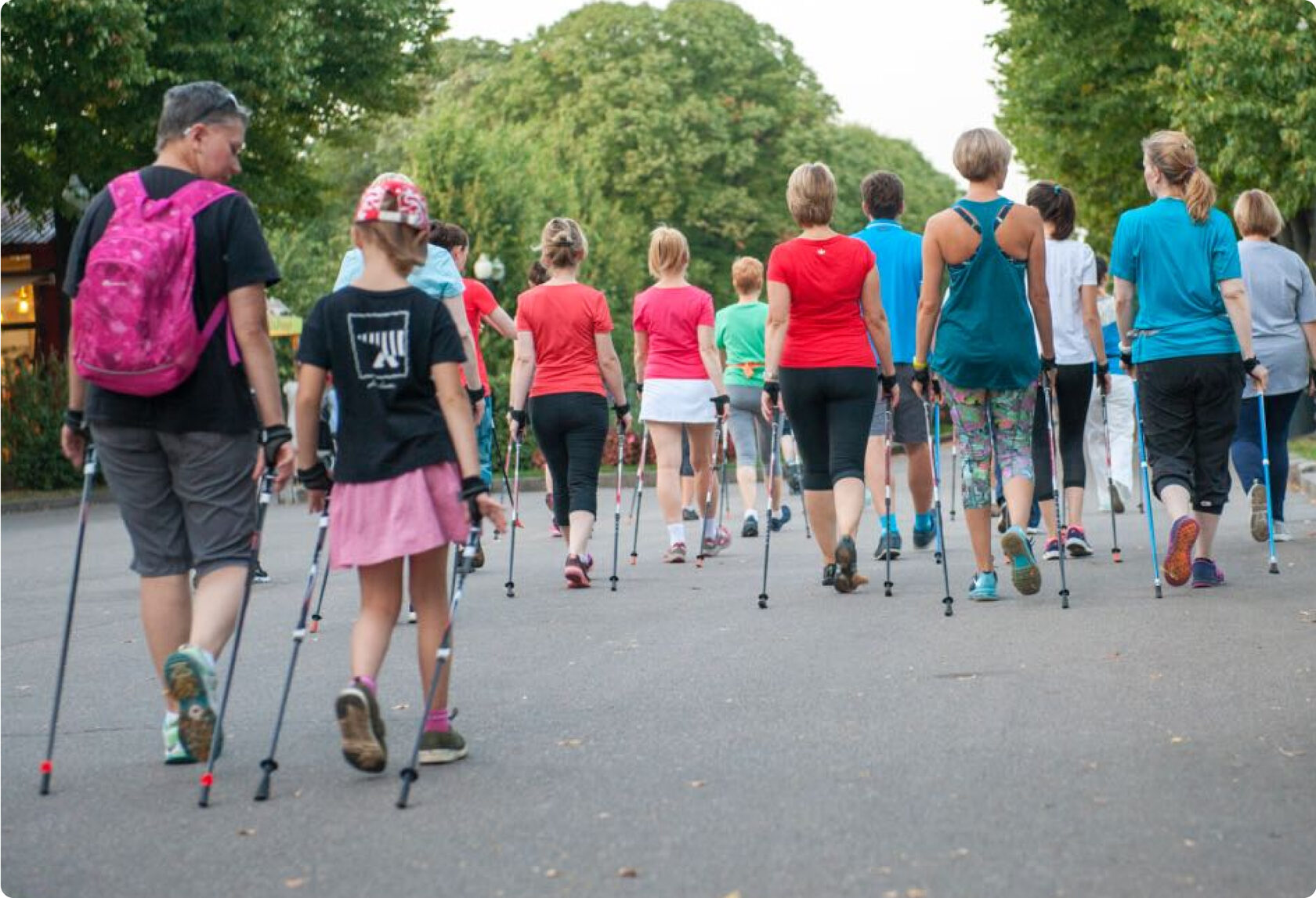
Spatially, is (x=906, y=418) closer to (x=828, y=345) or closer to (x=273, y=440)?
(x=828, y=345)

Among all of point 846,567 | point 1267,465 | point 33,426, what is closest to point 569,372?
point 846,567

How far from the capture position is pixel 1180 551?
991cm

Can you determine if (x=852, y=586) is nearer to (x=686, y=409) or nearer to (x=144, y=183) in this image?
(x=686, y=409)

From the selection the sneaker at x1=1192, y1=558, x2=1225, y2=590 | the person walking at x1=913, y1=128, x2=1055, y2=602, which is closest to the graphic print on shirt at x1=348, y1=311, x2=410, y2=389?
the person walking at x1=913, y1=128, x2=1055, y2=602

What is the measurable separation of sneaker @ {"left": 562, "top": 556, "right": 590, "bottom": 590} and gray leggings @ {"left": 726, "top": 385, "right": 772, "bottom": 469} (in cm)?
389

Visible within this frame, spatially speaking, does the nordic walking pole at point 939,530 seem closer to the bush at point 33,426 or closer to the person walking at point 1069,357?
the person walking at point 1069,357

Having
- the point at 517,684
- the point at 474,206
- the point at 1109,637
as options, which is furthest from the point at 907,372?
the point at 474,206

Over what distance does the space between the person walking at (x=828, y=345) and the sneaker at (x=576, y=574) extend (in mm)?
1766

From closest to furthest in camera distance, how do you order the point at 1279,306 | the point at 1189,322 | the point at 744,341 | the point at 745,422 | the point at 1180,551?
the point at 1180,551 → the point at 1189,322 → the point at 1279,306 → the point at 744,341 → the point at 745,422

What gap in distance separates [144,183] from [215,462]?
891 millimetres

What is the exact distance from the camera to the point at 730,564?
13570 millimetres

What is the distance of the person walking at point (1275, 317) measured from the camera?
1208 centimetres

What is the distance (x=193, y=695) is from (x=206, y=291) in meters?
1.25

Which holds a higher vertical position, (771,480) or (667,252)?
(667,252)
